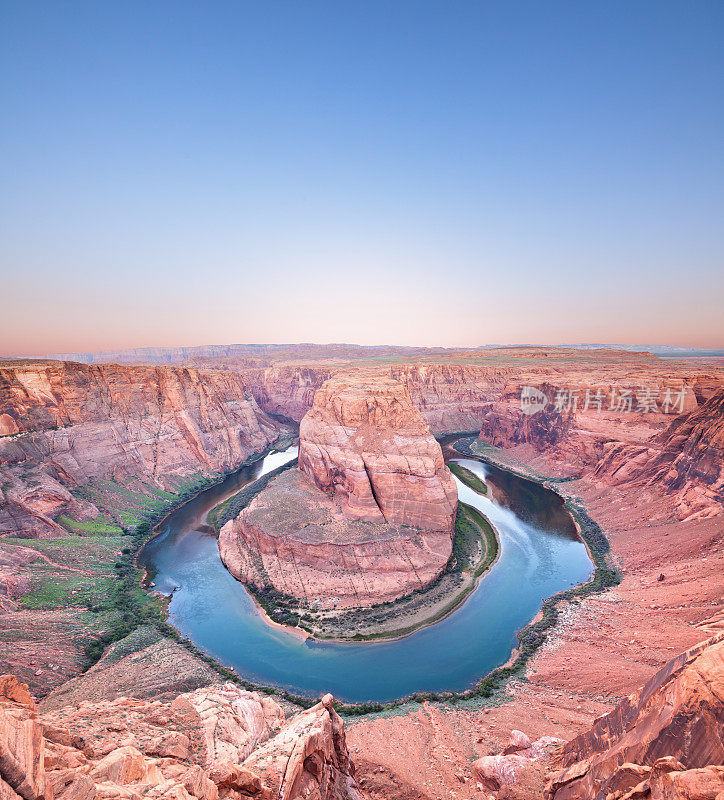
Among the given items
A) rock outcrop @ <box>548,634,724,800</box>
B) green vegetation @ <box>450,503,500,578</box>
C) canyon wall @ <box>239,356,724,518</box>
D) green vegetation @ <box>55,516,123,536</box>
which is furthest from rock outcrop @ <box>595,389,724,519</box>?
green vegetation @ <box>55,516,123,536</box>

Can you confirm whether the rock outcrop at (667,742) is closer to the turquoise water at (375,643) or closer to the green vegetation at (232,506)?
the turquoise water at (375,643)

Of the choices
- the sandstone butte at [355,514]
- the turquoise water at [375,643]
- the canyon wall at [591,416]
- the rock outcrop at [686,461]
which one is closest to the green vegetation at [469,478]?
the turquoise water at [375,643]

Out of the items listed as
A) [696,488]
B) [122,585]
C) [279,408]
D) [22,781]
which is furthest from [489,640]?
[279,408]

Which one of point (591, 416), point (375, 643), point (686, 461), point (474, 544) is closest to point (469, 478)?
point (591, 416)

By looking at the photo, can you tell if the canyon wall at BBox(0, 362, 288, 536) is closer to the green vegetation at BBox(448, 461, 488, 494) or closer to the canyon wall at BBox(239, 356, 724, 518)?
the canyon wall at BBox(239, 356, 724, 518)

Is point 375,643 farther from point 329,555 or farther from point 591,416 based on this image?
point 591,416

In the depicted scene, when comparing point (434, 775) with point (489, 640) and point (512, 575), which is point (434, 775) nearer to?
point (489, 640)
